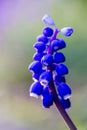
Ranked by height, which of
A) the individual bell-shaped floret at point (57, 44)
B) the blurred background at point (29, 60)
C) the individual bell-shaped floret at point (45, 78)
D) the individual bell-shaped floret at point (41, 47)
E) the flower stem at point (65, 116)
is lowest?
the flower stem at point (65, 116)

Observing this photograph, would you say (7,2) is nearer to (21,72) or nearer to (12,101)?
(21,72)

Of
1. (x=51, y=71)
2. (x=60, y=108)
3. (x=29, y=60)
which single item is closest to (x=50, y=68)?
(x=51, y=71)

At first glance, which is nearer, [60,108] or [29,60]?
[60,108]

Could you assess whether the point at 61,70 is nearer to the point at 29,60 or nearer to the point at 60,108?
the point at 60,108

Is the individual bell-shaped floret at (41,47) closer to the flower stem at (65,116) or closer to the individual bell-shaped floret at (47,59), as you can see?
the individual bell-shaped floret at (47,59)

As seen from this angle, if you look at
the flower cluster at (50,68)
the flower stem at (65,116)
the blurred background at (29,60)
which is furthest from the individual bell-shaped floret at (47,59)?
the blurred background at (29,60)

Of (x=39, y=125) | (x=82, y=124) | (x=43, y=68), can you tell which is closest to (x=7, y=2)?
(x=39, y=125)

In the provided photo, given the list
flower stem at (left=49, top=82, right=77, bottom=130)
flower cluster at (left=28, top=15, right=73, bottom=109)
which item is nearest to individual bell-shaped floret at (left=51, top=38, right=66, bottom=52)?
flower cluster at (left=28, top=15, right=73, bottom=109)
